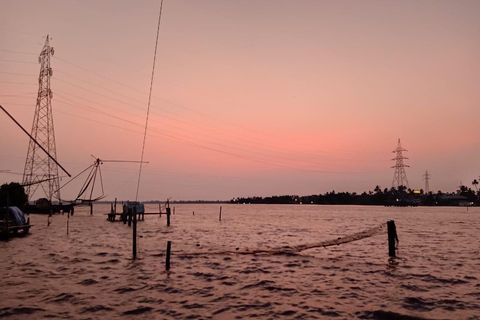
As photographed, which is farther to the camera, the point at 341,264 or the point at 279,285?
the point at 341,264

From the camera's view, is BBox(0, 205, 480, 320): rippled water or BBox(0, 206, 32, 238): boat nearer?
BBox(0, 205, 480, 320): rippled water

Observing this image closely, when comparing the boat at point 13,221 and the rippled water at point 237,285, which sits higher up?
the boat at point 13,221

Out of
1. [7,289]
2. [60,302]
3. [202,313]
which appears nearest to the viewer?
[202,313]

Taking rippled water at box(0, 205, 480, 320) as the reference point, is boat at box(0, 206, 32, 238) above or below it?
above

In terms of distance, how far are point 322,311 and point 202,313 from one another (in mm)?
5201

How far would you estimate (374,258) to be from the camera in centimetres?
2998

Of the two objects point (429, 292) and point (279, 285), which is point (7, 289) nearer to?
point (279, 285)

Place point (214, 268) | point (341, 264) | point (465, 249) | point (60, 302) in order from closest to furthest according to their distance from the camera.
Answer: point (60, 302)
point (214, 268)
point (341, 264)
point (465, 249)

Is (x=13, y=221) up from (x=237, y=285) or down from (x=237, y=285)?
up

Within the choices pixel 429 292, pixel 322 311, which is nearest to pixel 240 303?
pixel 322 311

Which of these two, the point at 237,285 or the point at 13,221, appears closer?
the point at 237,285

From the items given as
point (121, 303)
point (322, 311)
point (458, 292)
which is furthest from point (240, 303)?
point (458, 292)

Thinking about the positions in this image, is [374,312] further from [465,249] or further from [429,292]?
[465,249]

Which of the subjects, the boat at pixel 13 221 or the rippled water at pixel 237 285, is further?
the boat at pixel 13 221
